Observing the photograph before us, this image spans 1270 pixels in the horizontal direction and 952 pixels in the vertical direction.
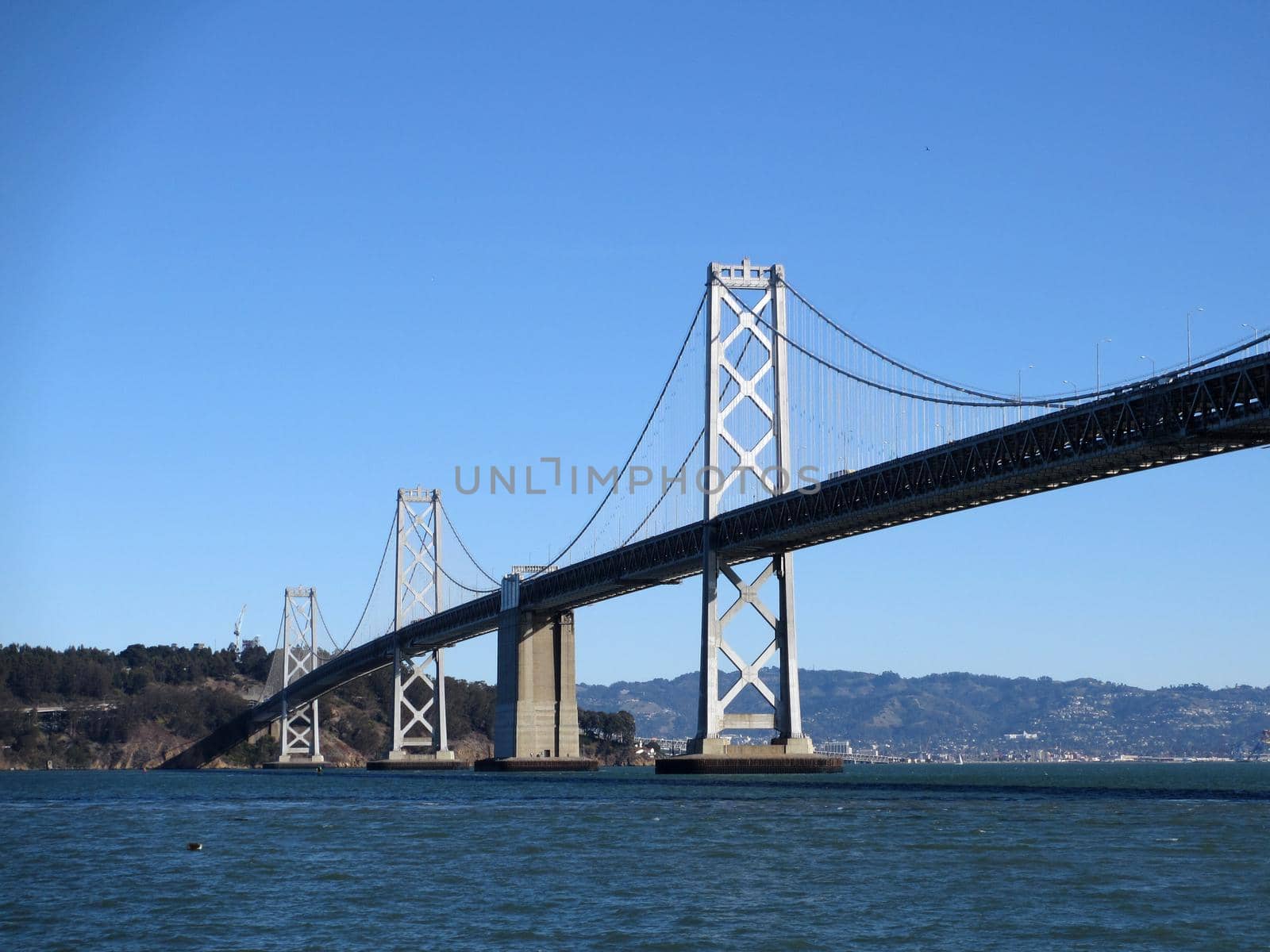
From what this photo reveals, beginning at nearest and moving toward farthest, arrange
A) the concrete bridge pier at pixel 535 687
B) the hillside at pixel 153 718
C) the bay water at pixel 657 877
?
the bay water at pixel 657 877 → the concrete bridge pier at pixel 535 687 → the hillside at pixel 153 718

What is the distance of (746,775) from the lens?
61219 mm

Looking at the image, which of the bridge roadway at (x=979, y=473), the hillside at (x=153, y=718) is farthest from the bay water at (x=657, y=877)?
the hillside at (x=153, y=718)

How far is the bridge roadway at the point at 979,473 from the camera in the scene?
3834cm

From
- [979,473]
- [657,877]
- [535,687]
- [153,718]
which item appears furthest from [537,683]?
[153,718]

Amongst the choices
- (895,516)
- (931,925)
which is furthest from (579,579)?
(931,925)

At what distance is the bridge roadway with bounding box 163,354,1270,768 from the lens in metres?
38.3

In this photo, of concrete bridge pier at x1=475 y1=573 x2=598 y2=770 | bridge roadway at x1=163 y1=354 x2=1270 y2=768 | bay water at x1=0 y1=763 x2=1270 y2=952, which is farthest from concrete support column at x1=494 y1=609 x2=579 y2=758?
bay water at x1=0 y1=763 x2=1270 y2=952

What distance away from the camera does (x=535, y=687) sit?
270 ft

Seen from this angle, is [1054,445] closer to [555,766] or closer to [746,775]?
[746,775]

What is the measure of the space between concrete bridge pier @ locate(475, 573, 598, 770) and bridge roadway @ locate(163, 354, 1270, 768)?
58.6 inches

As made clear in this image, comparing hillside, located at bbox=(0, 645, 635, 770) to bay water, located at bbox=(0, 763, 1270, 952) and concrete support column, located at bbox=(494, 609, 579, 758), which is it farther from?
bay water, located at bbox=(0, 763, 1270, 952)

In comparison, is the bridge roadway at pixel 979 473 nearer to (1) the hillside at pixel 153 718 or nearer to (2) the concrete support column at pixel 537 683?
(2) the concrete support column at pixel 537 683

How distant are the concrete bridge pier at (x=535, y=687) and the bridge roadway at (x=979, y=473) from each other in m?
1.49

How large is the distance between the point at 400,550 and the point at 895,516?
70.7 meters
